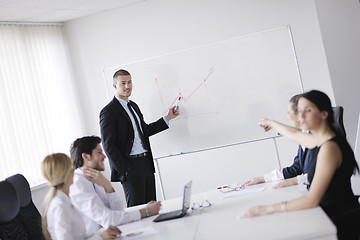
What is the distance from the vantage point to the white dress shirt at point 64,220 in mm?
2738

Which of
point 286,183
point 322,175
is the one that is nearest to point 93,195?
point 286,183

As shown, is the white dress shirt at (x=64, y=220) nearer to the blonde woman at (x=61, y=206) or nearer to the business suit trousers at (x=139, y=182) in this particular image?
the blonde woman at (x=61, y=206)

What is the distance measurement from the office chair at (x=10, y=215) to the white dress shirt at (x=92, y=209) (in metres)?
0.35

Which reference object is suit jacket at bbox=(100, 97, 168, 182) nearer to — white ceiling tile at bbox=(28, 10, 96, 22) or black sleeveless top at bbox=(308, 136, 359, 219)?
white ceiling tile at bbox=(28, 10, 96, 22)

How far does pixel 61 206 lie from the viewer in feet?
9.11

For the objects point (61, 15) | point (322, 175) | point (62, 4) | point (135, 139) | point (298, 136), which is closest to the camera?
point (322, 175)

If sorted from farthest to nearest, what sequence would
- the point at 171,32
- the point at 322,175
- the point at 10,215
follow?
the point at 171,32 → the point at 10,215 → the point at 322,175

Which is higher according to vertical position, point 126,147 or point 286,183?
point 126,147

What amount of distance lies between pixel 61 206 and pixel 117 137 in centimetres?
205

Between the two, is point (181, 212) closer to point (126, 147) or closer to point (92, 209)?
point (92, 209)

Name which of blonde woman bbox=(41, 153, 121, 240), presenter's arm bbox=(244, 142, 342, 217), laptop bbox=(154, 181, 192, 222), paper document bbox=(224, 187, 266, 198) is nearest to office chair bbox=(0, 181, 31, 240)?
blonde woman bbox=(41, 153, 121, 240)

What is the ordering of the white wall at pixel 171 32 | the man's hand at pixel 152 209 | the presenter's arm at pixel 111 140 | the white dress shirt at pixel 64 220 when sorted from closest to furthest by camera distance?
the white dress shirt at pixel 64 220, the man's hand at pixel 152 209, the presenter's arm at pixel 111 140, the white wall at pixel 171 32

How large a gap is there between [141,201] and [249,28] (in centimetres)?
246

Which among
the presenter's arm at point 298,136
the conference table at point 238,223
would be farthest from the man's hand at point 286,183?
the presenter's arm at point 298,136
